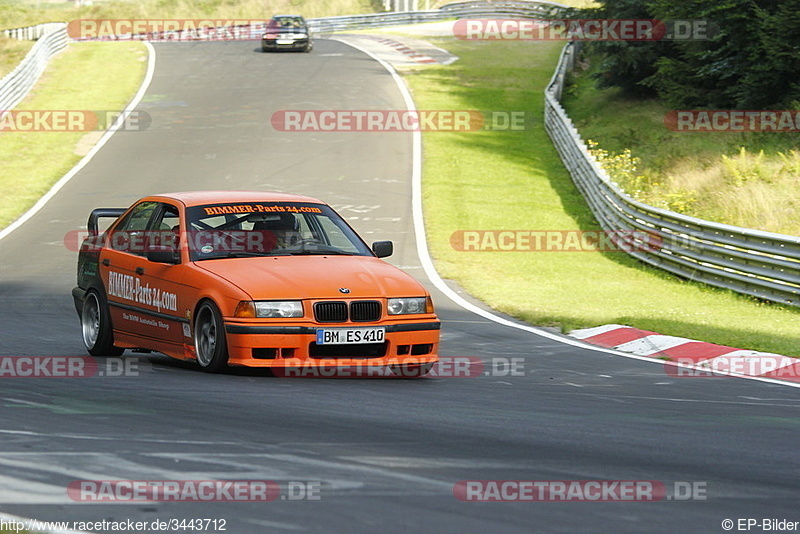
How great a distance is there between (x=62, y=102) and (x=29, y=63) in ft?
9.58

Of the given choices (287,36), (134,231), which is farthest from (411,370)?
(287,36)

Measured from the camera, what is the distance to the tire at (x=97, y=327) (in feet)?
34.5

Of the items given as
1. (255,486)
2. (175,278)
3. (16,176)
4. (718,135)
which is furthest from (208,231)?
(718,135)

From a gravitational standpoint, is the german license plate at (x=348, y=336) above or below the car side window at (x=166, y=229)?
below

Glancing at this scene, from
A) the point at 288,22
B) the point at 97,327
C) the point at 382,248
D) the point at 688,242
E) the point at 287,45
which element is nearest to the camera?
the point at 382,248

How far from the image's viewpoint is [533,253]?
2077 cm

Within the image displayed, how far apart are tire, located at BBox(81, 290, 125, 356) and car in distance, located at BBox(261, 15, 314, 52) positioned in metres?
38.3

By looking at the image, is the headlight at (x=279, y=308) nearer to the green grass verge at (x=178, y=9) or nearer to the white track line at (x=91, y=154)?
the white track line at (x=91, y=154)

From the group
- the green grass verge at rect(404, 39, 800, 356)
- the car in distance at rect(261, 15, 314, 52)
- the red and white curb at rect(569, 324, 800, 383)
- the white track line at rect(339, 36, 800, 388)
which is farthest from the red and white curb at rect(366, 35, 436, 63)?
the red and white curb at rect(569, 324, 800, 383)

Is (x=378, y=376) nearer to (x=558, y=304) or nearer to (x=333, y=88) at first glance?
(x=558, y=304)

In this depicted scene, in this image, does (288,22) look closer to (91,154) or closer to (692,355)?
(91,154)

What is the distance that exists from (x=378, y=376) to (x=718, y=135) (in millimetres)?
20732

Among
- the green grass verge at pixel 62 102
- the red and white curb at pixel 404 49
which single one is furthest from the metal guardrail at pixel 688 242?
the red and white curb at pixel 404 49

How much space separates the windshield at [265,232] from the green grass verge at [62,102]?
13667mm
